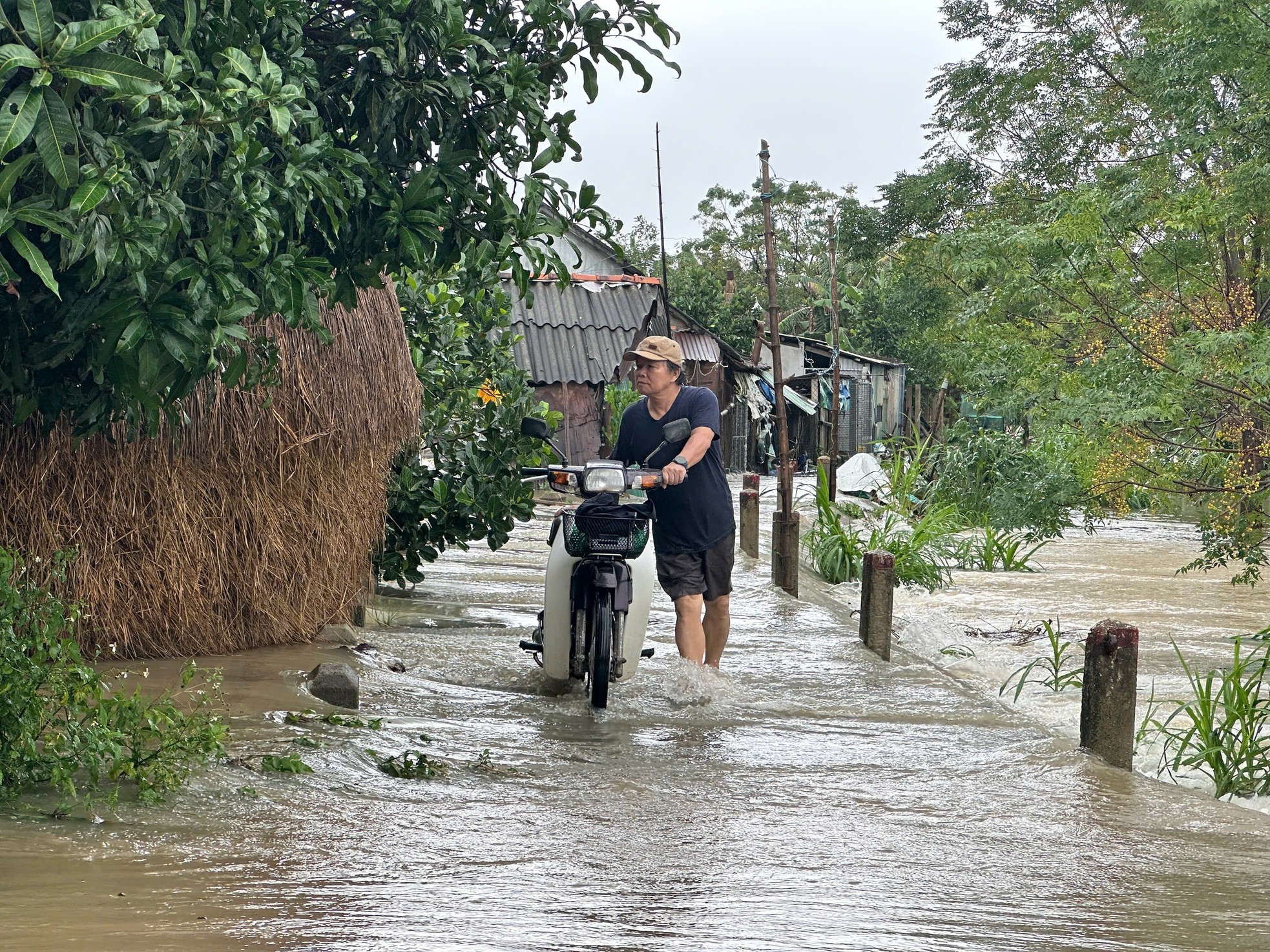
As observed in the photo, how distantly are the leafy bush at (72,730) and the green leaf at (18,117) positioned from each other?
146cm

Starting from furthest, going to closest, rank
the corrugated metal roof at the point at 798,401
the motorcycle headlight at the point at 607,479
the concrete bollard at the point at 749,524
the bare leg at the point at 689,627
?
the corrugated metal roof at the point at 798,401, the concrete bollard at the point at 749,524, the bare leg at the point at 689,627, the motorcycle headlight at the point at 607,479

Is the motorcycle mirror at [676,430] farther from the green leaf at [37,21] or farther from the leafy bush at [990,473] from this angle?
the leafy bush at [990,473]

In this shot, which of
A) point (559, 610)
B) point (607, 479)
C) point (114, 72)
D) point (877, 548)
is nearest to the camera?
point (114, 72)

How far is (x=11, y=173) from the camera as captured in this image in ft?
11.4

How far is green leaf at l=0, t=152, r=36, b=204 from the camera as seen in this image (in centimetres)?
347

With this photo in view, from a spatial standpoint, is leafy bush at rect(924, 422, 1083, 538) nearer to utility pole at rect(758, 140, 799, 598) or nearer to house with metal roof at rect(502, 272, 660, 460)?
utility pole at rect(758, 140, 799, 598)

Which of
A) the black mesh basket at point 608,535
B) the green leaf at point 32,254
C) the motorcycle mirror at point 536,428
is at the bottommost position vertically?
the black mesh basket at point 608,535

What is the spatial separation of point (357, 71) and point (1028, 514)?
957 cm

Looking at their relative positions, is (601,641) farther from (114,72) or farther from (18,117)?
(18,117)

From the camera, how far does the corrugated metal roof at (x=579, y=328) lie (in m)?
22.6

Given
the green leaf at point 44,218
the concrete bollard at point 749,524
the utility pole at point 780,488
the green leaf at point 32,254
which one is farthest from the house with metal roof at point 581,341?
the green leaf at point 32,254

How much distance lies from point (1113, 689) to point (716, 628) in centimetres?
219

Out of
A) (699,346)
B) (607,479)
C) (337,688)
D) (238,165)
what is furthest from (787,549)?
(699,346)

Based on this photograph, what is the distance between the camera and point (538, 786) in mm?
5164
